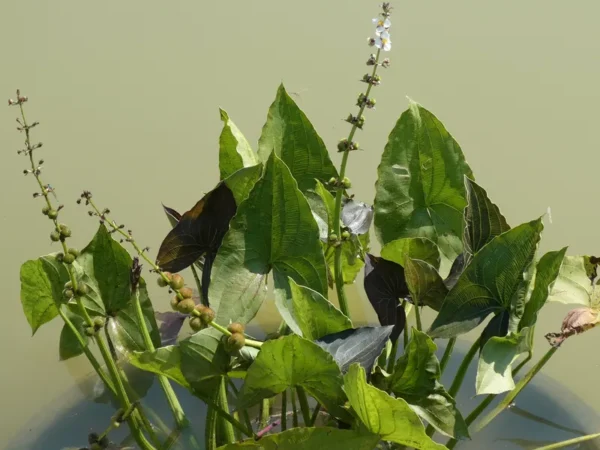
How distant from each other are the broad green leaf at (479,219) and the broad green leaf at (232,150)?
0.30m

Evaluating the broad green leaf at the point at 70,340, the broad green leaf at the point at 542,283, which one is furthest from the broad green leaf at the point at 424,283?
the broad green leaf at the point at 70,340

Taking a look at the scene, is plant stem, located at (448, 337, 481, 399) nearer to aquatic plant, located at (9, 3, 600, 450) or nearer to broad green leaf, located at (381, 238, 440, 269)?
aquatic plant, located at (9, 3, 600, 450)

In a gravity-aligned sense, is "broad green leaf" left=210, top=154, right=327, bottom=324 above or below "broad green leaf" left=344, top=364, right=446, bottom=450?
above

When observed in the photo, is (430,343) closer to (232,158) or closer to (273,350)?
(273,350)

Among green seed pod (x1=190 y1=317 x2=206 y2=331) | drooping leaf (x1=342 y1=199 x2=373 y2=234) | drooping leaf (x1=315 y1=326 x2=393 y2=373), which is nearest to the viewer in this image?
green seed pod (x1=190 y1=317 x2=206 y2=331)

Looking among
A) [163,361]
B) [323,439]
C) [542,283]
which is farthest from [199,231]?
[542,283]

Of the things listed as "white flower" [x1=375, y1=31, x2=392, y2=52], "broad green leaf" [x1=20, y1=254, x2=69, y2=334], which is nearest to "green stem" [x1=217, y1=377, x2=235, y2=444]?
"broad green leaf" [x1=20, y1=254, x2=69, y2=334]

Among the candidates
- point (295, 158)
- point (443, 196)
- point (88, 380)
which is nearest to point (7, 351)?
point (88, 380)

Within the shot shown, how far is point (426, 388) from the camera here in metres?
0.82

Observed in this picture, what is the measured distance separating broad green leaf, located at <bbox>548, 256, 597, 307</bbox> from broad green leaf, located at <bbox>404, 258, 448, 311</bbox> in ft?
0.50

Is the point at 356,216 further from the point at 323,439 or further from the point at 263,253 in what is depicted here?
the point at 323,439

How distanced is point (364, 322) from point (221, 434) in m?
0.42

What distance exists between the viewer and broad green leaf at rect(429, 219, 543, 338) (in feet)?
2.73

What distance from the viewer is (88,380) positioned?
3.99 feet
